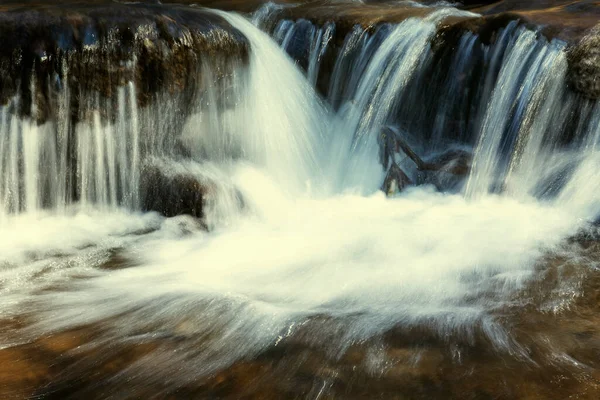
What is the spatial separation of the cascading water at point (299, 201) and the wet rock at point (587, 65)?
0.11 m

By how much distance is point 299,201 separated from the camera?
6.43m

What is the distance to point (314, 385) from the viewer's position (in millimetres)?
2998

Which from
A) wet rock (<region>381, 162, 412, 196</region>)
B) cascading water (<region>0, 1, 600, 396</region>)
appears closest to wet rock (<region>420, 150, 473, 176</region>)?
cascading water (<region>0, 1, 600, 396</region>)

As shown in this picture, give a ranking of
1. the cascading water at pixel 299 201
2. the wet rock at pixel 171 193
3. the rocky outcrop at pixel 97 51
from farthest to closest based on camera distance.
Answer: the wet rock at pixel 171 193 → the rocky outcrop at pixel 97 51 → the cascading water at pixel 299 201

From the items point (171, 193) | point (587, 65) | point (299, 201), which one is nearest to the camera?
point (587, 65)

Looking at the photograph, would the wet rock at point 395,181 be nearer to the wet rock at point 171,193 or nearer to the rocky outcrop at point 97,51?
the wet rock at point 171,193

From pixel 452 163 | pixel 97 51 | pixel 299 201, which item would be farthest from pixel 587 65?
pixel 97 51

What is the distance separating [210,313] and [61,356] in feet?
2.91

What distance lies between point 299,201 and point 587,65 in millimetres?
3000

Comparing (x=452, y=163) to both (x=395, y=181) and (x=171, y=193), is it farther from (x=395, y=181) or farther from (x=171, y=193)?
(x=171, y=193)

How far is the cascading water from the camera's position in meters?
3.75

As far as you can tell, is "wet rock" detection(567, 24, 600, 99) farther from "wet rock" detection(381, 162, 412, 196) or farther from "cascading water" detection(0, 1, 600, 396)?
"wet rock" detection(381, 162, 412, 196)

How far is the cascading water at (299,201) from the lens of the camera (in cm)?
375

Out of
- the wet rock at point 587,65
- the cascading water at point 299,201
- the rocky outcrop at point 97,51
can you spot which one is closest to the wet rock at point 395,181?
the cascading water at point 299,201
